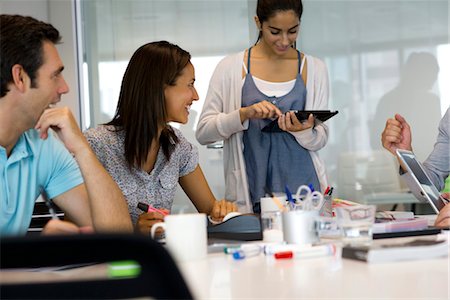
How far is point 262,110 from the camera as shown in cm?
276

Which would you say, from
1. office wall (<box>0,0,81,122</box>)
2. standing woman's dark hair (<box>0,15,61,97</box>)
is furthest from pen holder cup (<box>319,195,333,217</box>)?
office wall (<box>0,0,81,122</box>)

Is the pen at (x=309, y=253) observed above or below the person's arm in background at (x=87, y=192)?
below

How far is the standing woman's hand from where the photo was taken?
9.05ft

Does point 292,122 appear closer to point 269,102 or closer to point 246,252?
point 269,102

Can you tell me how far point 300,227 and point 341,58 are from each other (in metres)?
2.97

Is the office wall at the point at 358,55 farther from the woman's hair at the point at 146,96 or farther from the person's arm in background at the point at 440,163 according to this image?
the woman's hair at the point at 146,96

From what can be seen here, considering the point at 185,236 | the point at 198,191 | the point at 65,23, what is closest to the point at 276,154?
the point at 198,191

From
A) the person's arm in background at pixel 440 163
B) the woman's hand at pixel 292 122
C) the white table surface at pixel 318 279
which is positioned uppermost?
the woman's hand at pixel 292 122

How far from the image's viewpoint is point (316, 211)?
5.33ft

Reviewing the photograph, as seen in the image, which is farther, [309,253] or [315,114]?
[315,114]

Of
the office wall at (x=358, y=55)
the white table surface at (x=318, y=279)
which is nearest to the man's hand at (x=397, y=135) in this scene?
the white table surface at (x=318, y=279)

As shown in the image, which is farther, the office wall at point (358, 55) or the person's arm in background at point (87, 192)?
the office wall at point (358, 55)

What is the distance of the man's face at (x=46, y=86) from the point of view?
2.02m

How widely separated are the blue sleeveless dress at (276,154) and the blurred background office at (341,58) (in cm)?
139
